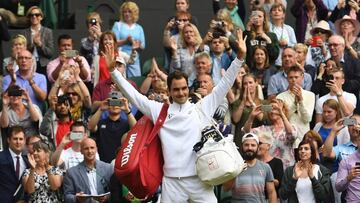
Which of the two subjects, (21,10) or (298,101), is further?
(21,10)

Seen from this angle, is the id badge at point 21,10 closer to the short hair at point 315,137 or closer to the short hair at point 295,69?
the short hair at point 295,69

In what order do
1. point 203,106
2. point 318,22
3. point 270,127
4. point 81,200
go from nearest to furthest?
point 203,106 < point 81,200 < point 270,127 < point 318,22

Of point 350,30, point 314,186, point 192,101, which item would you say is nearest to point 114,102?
point 314,186

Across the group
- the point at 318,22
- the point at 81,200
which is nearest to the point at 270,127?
the point at 81,200

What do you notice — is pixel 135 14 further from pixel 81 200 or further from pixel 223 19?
pixel 81 200

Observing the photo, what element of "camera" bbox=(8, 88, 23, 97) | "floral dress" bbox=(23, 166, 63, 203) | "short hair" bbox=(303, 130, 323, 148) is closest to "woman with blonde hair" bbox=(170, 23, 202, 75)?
"camera" bbox=(8, 88, 23, 97)

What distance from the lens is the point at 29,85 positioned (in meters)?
21.4

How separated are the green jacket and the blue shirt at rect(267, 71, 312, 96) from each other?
2755 millimetres

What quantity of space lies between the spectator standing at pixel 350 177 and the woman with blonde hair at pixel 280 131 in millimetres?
1011

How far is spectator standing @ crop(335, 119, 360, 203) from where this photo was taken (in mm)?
18891

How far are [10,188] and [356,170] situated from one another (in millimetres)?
4039

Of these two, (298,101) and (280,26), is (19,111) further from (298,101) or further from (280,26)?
(280,26)

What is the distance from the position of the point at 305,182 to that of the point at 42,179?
3.04m

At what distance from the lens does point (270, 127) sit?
66.1 ft
